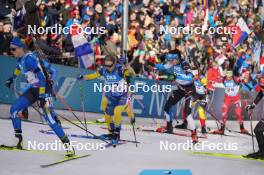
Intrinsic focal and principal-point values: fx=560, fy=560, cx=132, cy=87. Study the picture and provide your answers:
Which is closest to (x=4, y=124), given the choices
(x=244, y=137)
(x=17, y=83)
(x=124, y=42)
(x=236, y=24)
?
(x=17, y=83)

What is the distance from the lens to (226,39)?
12.0 metres

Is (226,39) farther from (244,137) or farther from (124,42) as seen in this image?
(124,42)
